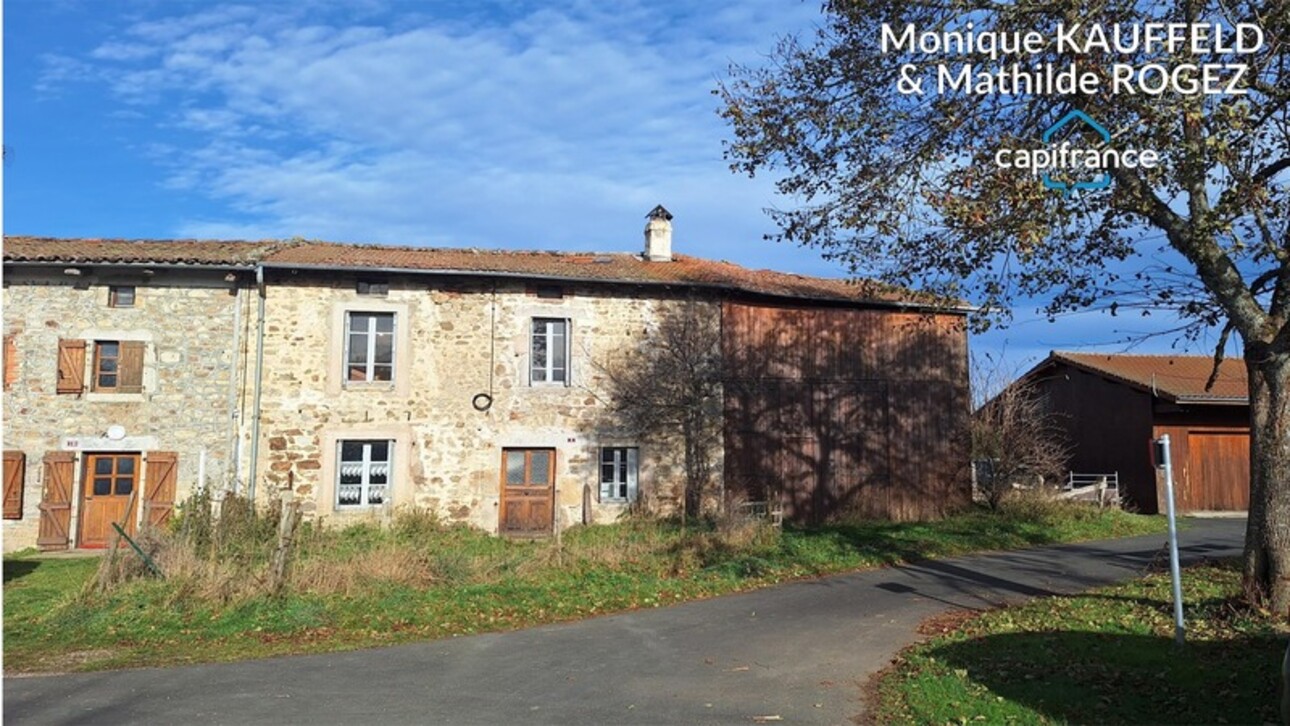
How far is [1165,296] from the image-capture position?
8680mm

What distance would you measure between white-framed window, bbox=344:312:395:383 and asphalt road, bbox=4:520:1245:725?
30.1 feet

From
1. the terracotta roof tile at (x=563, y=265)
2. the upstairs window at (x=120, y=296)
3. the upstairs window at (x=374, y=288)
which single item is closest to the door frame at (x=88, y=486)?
the upstairs window at (x=120, y=296)

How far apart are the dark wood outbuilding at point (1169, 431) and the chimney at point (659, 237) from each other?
11141 mm

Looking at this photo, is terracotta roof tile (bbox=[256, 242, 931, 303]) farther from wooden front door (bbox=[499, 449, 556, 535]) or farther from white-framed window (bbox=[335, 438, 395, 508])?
wooden front door (bbox=[499, 449, 556, 535])

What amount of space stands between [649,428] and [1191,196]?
11.1 metres

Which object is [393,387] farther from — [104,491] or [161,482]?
[104,491]

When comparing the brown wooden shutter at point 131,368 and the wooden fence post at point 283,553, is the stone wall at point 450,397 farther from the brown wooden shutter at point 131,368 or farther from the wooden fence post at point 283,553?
the wooden fence post at point 283,553

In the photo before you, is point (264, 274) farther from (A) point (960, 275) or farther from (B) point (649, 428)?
(A) point (960, 275)

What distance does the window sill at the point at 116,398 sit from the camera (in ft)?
52.3

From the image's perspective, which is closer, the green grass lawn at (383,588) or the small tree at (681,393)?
the green grass lawn at (383,588)

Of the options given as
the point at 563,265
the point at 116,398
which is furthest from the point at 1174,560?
the point at 116,398

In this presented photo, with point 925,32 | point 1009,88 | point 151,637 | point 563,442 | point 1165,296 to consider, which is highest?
point 925,32

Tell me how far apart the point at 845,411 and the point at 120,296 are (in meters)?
15.2

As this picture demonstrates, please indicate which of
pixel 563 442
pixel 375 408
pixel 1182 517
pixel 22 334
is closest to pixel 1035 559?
pixel 563 442
